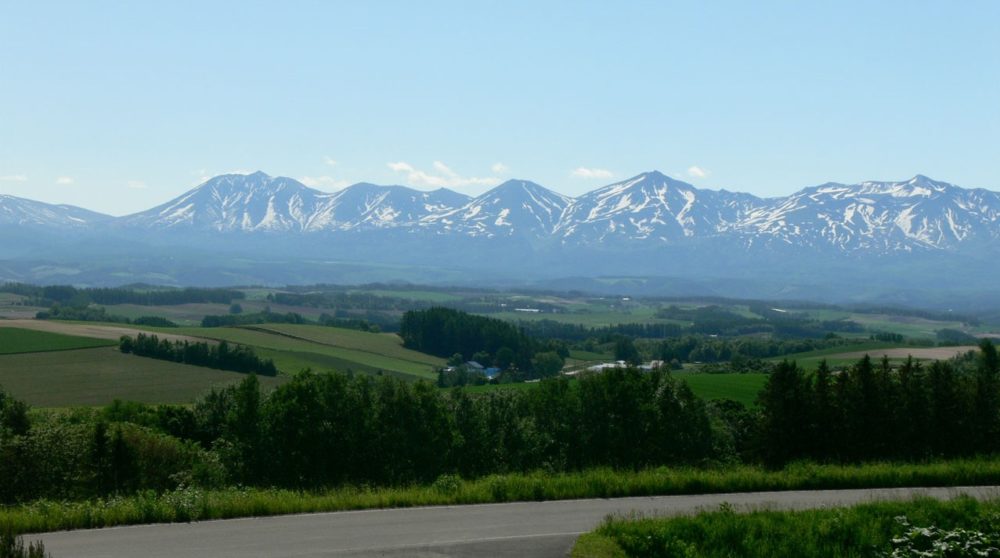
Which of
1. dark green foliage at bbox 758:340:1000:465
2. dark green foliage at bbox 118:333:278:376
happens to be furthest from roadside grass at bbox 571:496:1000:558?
dark green foliage at bbox 118:333:278:376

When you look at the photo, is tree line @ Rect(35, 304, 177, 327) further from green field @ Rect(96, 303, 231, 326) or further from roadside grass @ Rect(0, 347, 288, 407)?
roadside grass @ Rect(0, 347, 288, 407)

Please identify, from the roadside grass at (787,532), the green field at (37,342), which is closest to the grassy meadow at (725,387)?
the green field at (37,342)

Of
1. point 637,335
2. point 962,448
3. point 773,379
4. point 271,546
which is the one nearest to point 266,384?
point 773,379

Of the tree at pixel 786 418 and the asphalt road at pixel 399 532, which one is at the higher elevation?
the asphalt road at pixel 399 532

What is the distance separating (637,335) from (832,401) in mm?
162829

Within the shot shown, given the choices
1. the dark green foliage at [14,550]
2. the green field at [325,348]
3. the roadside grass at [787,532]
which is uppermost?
the dark green foliage at [14,550]

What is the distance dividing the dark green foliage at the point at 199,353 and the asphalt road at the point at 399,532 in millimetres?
83045

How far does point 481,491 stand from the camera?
2006cm

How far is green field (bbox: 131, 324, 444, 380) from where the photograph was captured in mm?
104625

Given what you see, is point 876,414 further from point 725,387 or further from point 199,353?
point 199,353

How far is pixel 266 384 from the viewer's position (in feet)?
291

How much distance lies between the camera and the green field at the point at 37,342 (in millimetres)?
96900

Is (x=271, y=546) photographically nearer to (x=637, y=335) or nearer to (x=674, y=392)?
(x=674, y=392)

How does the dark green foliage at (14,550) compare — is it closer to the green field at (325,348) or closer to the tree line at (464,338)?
the green field at (325,348)
